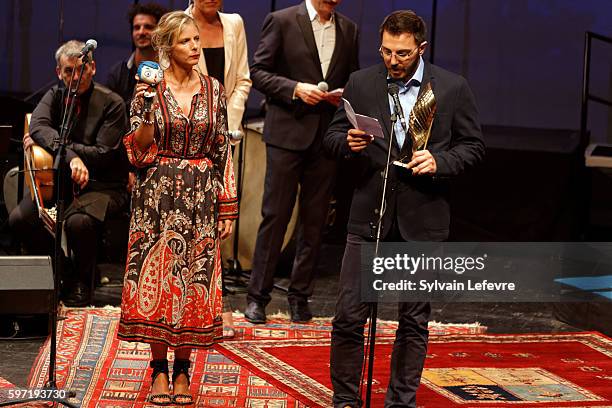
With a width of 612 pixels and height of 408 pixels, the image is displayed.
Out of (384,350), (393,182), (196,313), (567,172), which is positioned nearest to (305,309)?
(384,350)

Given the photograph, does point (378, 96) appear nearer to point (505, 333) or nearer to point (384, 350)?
point (384, 350)

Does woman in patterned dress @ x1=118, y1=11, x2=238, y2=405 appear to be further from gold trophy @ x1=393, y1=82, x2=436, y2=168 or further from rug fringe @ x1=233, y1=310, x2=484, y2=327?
rug fringe @ x1=233, y1=310, x2=484, y2=327

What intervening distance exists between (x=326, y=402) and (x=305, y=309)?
1570mm

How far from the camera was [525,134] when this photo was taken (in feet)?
30.1

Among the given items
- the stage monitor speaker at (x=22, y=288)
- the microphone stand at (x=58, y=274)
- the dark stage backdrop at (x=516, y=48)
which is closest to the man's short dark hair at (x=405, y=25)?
the microphone stand at (x=58, y=274)

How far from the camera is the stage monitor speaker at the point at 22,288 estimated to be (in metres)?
5.63

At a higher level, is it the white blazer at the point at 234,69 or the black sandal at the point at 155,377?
the white blazer at the point at 234,69

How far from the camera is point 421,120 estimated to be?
13.4 feet

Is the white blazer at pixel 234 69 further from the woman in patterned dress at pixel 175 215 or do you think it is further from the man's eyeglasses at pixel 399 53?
the man's eyeglasses at pixel 399 53

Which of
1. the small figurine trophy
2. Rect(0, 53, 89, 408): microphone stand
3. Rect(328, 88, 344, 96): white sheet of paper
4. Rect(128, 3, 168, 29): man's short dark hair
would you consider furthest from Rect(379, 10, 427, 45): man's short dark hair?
Rect(128, 3, 168, 29): man's short dark hair

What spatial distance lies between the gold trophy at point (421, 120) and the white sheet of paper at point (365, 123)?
121 millimetres

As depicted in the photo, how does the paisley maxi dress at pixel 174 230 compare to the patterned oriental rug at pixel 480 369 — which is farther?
the patterned oriental rug at pixel 480 369

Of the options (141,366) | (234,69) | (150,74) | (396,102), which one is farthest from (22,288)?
(396,102)

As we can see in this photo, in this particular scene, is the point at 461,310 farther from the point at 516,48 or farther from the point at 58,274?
the point at 516,48
